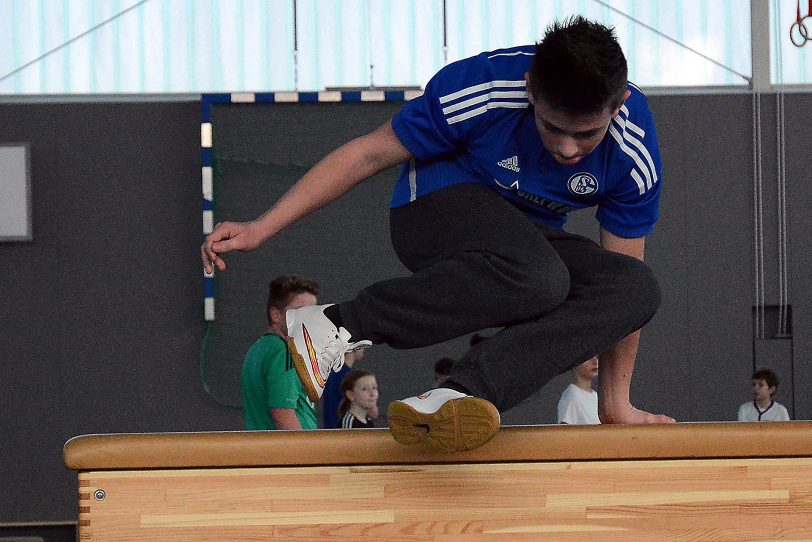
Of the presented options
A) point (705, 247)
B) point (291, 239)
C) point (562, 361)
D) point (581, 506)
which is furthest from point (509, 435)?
point (705, 247)

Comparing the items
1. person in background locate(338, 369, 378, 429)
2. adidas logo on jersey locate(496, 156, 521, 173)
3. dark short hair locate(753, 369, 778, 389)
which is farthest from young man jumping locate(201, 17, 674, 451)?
dark short hair locate(753, 369, 778, 389)

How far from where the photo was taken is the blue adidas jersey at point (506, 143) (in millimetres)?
1730

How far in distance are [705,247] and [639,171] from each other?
13.0 feet

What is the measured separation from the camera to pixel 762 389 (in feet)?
16.4

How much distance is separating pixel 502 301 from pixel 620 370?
0.35 meters

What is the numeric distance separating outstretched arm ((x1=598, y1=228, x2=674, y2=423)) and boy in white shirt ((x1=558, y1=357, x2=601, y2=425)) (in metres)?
1.92

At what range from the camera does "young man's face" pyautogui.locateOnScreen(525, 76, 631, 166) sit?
159 cm

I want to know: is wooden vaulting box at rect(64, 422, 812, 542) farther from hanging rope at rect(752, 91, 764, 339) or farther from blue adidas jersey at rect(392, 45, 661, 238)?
hanging rope at rect(752, 91, 764, 339)

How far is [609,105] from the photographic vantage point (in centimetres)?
159

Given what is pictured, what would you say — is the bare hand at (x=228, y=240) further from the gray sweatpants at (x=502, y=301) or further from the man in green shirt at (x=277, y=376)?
the man in green shirt at (x=277, y=376)

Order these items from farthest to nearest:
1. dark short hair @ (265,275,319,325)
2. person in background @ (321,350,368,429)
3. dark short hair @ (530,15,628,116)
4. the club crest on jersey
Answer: person in background @ (321,350,368,429) < dark short hair @ (265,275,319,325) < the club crest on jersey < dark short hair @ (530,15,628,116)

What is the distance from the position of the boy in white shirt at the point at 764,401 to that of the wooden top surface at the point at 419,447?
3.66 meters

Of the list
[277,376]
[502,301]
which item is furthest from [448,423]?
[277,376]

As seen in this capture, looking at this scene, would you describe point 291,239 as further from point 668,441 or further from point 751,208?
point 668,441
